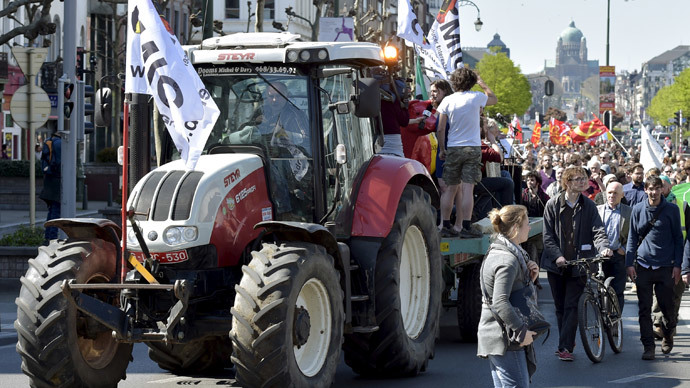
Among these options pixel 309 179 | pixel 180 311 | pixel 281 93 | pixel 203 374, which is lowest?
pixel 203 374

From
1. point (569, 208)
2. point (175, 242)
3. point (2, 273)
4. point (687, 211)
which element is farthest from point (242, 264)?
point (2, 273)

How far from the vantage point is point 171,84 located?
349 inches

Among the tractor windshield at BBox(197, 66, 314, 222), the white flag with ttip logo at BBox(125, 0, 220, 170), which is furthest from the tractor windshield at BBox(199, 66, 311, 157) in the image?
the white flag with ttip logo at BBox(125, 0, 220, 170)

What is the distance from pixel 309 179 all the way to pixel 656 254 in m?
4.35

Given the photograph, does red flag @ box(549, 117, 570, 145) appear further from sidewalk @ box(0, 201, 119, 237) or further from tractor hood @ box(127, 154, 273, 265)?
tractor hood @ box(127, 154, 273, 265)

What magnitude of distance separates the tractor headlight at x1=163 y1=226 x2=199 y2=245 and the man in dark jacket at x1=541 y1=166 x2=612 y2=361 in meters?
4.51

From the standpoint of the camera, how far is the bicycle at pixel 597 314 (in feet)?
40.3

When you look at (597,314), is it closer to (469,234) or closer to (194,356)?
(469,234)

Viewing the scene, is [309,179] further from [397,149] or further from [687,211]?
[687,211]

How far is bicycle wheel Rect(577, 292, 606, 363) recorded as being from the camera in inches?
479

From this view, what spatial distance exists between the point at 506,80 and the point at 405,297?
380ft

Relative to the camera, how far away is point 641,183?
18.7 meters

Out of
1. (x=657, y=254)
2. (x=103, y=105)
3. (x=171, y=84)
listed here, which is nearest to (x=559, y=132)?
(x=657, y=254)

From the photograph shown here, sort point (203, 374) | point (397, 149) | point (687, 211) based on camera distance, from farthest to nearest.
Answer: point (687, 211) → point (397, 149) → point (203, 374)
